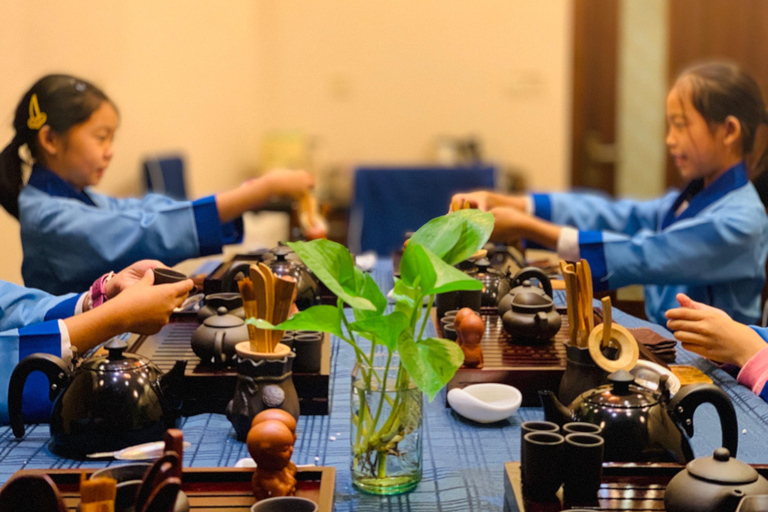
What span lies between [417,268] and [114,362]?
443 mm

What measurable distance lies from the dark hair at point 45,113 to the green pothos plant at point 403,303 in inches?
49.9

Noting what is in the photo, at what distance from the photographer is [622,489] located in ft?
2.97

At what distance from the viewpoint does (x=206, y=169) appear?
14.1 feet

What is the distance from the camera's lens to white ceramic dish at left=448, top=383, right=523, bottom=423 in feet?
3.97

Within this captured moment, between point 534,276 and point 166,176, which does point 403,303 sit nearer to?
point 534,276

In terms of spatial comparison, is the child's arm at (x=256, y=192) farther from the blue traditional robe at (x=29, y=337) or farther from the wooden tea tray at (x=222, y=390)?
the wooden tea tray at (x=222, y=390)

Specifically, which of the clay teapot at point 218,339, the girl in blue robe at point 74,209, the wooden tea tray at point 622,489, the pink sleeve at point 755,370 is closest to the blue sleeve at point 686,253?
the pink sleeve at point 755,370

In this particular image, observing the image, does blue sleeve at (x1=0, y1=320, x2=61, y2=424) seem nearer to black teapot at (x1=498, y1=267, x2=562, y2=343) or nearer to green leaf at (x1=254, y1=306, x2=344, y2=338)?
green leaf at (x1=254, y1=306, x2=344, y2=338)

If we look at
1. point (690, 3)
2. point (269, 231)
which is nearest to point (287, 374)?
point (269, 231)

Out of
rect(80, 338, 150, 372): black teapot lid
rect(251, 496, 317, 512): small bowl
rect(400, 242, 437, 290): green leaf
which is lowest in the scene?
rect(251, 496, 317, 512): small bowl

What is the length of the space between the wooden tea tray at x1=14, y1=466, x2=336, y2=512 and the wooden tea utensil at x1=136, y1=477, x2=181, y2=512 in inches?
6.8

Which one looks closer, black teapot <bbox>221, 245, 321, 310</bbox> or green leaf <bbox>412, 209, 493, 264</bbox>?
green leaf <bbox>412, 209, 493, 264</bbox>

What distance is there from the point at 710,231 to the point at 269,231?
213 cm

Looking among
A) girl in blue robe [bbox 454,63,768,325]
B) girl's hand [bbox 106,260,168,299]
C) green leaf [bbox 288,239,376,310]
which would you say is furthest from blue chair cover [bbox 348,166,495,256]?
green leaf [bbox 288,239,376,310]
